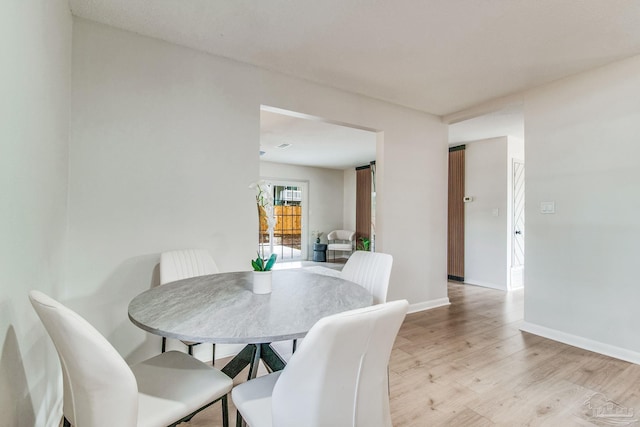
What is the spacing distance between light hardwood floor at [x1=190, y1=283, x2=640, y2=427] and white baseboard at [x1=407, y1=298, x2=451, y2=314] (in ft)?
1.33

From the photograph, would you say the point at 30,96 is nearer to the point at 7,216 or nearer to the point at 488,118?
the point at 7,216

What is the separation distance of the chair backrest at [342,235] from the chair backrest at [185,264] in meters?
5.65

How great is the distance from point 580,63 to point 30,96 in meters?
3.75

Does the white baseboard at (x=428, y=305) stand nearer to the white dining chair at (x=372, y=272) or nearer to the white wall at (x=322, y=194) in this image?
the white dining chair at (x=372, y=272)

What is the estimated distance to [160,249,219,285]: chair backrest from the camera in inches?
76.3

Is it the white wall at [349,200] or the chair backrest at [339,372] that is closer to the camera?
the chair backrest at [339,372]

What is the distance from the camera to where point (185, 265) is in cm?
204

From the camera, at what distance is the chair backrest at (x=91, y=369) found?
2.70ft

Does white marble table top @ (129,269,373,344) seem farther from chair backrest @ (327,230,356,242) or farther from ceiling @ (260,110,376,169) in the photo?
chair backrest @ (327,230,356,242)

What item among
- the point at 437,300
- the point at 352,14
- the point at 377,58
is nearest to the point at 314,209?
the point at 437,300

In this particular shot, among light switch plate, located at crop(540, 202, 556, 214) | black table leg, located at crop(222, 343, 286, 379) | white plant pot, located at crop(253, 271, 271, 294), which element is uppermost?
light switch plate, located at crop(540, 202, 556, 214)

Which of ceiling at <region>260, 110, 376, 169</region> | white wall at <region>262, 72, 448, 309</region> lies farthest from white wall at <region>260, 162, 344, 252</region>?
white wall at <region>262, 72, 448, 309</region>

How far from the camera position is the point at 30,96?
120 cm

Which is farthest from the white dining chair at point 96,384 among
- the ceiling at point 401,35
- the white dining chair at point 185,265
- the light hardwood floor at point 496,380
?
the ceiling at point 401,35
